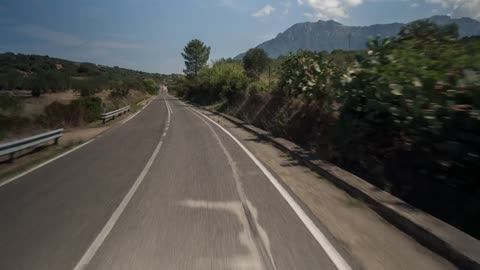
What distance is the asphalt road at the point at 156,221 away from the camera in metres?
4.15

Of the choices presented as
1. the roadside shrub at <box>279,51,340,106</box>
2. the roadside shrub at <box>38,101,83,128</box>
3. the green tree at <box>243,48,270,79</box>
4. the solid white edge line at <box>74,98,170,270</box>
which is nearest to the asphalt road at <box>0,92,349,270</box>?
the solid white edge line at <box>74,98,170,270</box>

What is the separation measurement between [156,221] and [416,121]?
497 centimetres

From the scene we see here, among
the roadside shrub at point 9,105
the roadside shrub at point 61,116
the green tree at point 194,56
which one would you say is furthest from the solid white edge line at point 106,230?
the green tree at point 194,56

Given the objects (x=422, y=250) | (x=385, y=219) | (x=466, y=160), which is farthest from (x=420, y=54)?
(x=422, y=250)

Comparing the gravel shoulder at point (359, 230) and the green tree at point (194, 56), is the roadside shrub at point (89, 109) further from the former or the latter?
the green tree at point (194, 56)

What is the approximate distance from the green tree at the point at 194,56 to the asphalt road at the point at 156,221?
97.1 meters

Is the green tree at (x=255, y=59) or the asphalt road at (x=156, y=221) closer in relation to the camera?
the asphalt road at (x=156, y=221)

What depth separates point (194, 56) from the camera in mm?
104125

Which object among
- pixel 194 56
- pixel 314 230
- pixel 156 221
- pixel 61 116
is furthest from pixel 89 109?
pixel 194 56

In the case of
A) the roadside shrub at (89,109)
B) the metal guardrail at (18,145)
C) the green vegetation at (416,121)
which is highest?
the green vegetation at (416,121)

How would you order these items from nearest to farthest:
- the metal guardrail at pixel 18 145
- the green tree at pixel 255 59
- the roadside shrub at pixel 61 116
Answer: the metal guardrail at pixel 18 145, the roadside shrub at pixel 61 116, the green tree at pixel 255 59

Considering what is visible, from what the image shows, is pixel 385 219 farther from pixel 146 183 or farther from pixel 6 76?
pixel 6 76

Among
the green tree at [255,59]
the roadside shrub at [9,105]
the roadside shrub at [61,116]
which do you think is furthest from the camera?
the green tree at [255,59]

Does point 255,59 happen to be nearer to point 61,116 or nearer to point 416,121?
point 61,116
